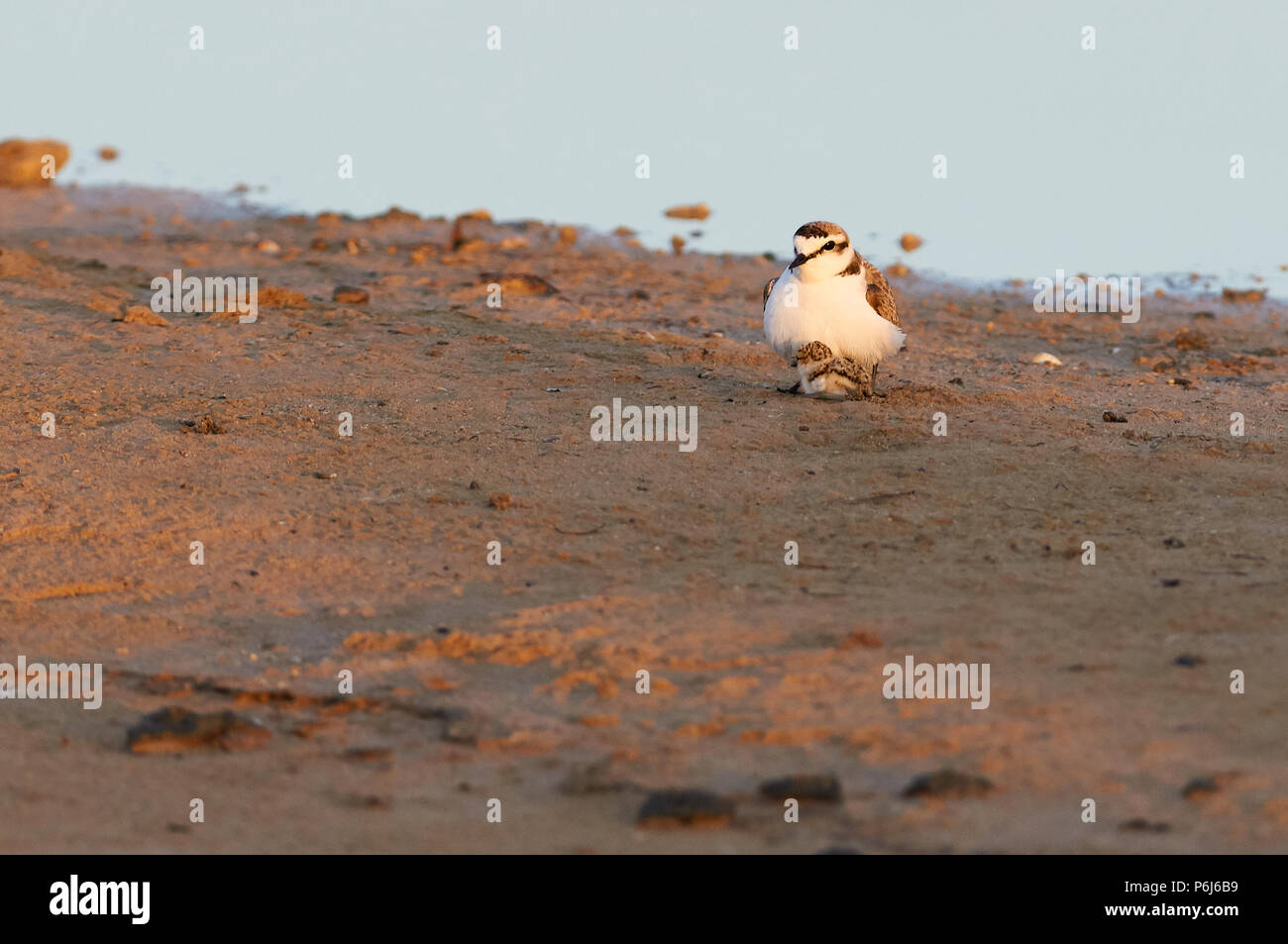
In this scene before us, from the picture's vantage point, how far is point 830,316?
8070mm

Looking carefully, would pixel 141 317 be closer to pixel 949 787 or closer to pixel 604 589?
pixel 604 589

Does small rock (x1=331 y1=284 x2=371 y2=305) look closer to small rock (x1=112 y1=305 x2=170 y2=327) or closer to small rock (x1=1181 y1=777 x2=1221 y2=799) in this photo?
small rock (x1=112 y1=305 x2=170 y2=327)

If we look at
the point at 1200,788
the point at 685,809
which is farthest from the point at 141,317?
the point at 1200,788

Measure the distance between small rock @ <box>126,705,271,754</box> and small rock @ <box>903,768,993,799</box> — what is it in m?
1.84

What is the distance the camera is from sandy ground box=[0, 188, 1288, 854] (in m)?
3.97

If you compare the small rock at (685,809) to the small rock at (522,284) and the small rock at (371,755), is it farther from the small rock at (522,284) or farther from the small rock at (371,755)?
the small rock at (522,284)

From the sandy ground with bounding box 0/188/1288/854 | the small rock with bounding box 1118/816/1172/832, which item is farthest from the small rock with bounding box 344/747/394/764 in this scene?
the small rock with bounding box 1118/816/1172/832

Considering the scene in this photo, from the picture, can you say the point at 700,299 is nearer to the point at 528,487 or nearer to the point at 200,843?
the point at 528,487

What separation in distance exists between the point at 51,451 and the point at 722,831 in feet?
14.6

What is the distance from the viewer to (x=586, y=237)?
15516mm

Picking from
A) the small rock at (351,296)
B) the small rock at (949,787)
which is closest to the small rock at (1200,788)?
the small rock at (949,787)

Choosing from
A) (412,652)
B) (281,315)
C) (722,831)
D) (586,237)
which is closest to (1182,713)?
(722,831)

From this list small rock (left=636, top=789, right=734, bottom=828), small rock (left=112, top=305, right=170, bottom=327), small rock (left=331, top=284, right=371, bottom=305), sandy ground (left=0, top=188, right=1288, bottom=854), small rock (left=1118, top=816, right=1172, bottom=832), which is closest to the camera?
small rock (left=1118, top=816, right=1172, bottom=832)

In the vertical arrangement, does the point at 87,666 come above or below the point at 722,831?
above
